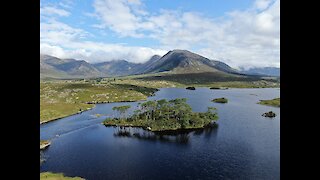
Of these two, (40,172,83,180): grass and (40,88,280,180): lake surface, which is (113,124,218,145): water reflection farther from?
(40,172,83,180): grass

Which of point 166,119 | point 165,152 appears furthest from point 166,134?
point 165,152

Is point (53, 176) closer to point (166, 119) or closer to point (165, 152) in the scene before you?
point (165, 152)

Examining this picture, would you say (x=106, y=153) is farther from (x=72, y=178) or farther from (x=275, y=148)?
(x=275, y=148)

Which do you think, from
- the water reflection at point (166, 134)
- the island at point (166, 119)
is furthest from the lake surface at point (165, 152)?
the island at point (166, 119)

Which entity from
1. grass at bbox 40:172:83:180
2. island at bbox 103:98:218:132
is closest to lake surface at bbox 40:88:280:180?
grass at bbox 40:172:83:180

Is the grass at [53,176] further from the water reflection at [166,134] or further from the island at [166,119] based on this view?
the island at [166,119]
